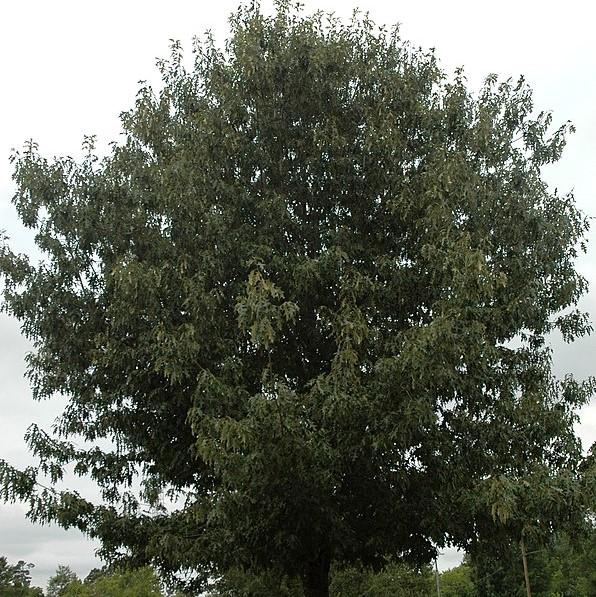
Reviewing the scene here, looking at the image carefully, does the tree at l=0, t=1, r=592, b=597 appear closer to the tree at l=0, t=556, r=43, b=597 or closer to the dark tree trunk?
the dark tree trunk

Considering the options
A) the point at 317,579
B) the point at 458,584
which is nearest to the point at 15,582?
the point at 458,584

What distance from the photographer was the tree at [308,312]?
407 inches

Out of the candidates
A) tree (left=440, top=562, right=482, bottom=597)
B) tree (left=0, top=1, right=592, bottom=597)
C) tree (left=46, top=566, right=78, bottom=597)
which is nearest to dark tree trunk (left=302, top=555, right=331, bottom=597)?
tree (left=0, top=1, right=592, bottom=597)

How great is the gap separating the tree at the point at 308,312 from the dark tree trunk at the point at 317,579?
0.13 ft

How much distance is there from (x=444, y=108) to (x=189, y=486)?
8.13m

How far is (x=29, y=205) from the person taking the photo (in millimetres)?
13406

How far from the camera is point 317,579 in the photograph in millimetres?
12773

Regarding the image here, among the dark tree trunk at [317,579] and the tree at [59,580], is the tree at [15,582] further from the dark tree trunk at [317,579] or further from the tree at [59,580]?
the dark tree trunk at [317,579]

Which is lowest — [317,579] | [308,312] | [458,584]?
[317,579]

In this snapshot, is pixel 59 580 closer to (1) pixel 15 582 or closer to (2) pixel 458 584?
(1) pixel 15 582

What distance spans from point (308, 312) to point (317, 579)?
15.1 feet

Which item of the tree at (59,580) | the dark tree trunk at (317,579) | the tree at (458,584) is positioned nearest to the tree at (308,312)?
the dark tree trunk at (317,579)

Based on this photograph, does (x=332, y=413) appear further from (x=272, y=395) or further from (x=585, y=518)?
(x=585, y=518)

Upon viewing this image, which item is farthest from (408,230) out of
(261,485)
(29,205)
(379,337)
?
(29,205)
